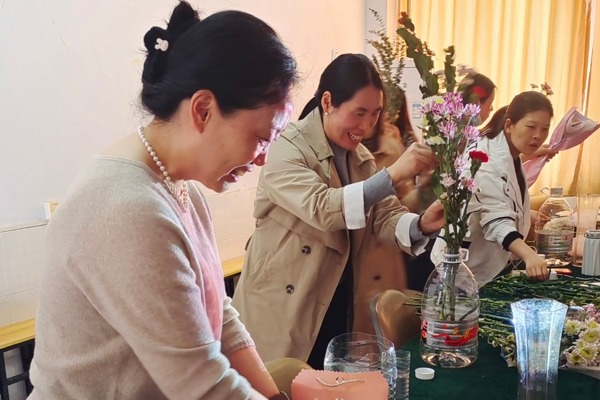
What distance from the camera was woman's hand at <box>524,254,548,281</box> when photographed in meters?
1.87

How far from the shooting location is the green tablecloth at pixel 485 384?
1.15 meters

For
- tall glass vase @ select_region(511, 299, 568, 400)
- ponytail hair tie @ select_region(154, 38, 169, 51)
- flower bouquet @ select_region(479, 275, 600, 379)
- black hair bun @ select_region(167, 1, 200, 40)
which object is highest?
black hair bun @ select_region(167, 1, 200, 40)

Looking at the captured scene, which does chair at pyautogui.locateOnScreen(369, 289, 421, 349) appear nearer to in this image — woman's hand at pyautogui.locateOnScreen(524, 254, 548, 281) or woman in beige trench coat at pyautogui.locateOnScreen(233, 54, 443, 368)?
woman in beige trench coat at pyautogui.locateOnScreen(233, 54, 443, 368)

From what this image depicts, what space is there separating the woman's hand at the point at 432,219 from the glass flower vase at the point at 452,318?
1.27ft

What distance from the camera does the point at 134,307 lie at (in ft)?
2.31

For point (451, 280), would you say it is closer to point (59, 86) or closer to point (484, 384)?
point (484, 384)

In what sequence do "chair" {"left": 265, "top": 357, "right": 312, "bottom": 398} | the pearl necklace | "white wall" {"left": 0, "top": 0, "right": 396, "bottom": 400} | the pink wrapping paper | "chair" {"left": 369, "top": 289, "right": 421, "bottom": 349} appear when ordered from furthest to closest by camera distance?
the pink wrapping paper, "white wall" {"left": 0, "top": 0, "right": 396, "bottom": 400}, "chair" {"left": 369, "top": 289, "right": 421, "bottom": 349}, "chair" {"left": 265, "top": 357, "right": 312, "bottom": 398}, the pearl necklace

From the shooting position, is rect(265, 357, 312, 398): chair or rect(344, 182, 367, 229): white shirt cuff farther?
rect(344, 182, 367, 229): white shirt cuff

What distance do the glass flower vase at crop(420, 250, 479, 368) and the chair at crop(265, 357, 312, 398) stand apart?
299 millimetres

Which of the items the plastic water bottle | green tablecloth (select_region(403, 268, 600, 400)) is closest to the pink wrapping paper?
the plastic water bottle

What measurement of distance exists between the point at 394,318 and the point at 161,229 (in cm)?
103

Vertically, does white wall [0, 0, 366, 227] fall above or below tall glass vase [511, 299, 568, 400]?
above

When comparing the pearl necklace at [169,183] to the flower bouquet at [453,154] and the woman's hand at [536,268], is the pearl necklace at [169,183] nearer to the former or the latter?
the flower bouquet at [453,154]

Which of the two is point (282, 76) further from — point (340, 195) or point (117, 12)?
point (117, 12)
